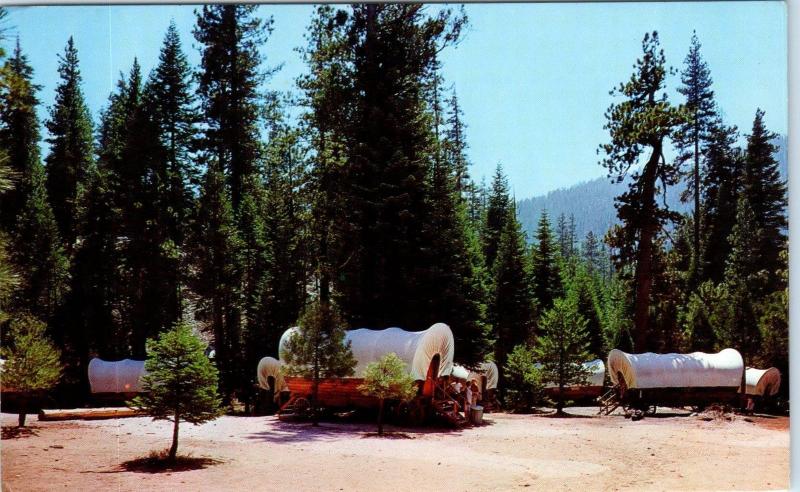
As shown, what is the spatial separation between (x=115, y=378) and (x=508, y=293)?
3760mm

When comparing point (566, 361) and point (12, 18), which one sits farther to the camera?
point (566, 361)

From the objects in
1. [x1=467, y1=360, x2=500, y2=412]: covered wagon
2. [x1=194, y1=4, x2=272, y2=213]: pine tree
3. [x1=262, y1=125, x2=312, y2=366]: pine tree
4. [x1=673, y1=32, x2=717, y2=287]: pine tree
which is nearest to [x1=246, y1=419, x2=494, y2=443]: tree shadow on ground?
[x1=467, y1=360, x2=500, y2=412]: covered wagon

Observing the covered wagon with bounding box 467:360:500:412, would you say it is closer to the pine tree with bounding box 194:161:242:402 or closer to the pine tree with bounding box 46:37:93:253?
the pine tree with bounding box 194:161:242:402

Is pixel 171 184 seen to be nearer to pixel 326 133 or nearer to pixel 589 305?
pixel 326 133

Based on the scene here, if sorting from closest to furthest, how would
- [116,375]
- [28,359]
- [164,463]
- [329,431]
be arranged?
[164,463] < [28,359] < [116,375] < [329,431]

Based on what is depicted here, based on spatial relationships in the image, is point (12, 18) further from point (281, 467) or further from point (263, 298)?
point (281, 467)

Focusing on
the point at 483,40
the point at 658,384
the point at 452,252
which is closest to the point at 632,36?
the point at 483,40

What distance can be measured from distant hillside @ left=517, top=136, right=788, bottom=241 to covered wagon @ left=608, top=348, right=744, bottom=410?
1.30 metres

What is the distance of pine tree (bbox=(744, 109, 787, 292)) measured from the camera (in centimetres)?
890

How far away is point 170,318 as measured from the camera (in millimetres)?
8508

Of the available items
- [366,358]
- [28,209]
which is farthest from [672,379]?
[28,209]

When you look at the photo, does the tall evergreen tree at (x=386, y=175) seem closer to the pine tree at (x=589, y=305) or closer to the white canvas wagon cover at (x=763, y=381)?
the pine tree at (x=589, y=305)

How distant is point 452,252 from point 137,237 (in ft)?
9.80

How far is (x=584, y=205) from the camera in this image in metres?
8.70
